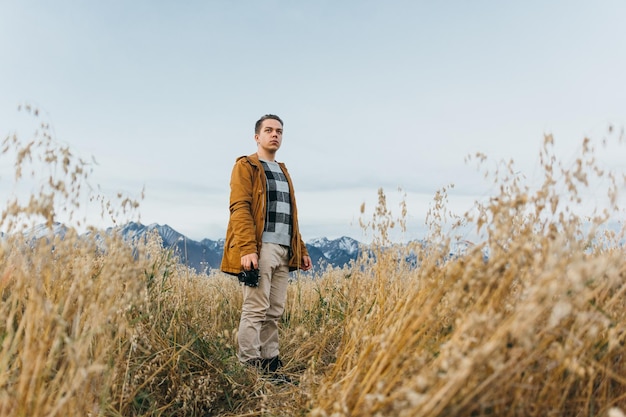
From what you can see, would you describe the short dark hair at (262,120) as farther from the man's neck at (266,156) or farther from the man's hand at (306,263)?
the man's hand at (306,263)

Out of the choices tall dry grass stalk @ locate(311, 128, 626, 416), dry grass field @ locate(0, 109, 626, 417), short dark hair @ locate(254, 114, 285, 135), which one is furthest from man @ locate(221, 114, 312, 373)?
tall dry grass stalk @ locate(311, 128, 626, 416)

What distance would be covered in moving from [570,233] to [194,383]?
2526 mm

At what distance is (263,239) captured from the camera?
3.99m

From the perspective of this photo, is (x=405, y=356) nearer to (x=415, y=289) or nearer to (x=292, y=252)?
(x=415, y=289)

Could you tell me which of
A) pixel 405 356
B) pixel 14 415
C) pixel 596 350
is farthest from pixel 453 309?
pixel 14 415

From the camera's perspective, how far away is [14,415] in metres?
1.65

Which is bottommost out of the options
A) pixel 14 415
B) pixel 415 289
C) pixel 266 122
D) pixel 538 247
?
pixel 14 415

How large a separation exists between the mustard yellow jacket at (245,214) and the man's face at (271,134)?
15 cm

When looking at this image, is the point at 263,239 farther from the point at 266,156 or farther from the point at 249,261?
the point at 266,156

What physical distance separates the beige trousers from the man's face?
0.88m

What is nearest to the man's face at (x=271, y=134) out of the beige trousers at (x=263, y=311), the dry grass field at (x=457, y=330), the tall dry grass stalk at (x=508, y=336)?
the beige trousers at (x=263, y=311)

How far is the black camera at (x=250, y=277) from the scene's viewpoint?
3.76m

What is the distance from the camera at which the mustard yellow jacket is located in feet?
12.4

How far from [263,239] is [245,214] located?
0.29 metres
